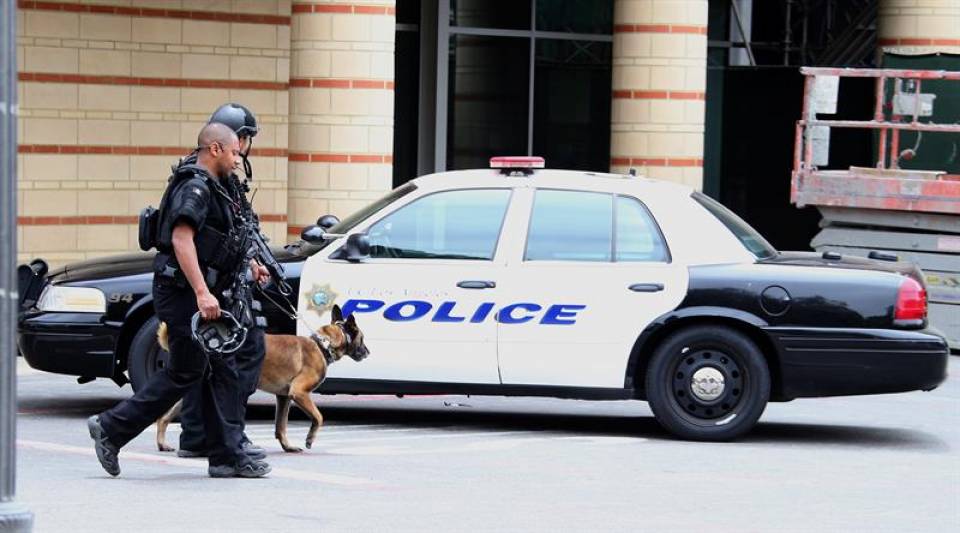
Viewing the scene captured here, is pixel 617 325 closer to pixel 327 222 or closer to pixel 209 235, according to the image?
pixel 327 222

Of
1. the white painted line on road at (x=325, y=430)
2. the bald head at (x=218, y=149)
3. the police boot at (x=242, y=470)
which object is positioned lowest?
the white painted line on road at (x=325, y=430)

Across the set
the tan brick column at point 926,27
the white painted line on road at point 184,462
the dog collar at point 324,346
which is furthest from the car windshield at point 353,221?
the tan brick column at point 926,27

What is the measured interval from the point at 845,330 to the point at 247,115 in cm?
370

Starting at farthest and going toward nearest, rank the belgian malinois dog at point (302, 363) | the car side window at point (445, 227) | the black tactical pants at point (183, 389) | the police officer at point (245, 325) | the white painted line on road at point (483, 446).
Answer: the car side window at point (445, 227)
the white painted line on road at point (483, 446)
the belgian malinois dog at point (302, 363)
the police officer at point (245, 325)
the black tactical pants at point (183, 389)

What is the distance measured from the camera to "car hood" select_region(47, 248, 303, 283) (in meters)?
10.7

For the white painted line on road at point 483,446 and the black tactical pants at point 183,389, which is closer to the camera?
the black tactical pants at point 183,389

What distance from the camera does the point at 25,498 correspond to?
802cm

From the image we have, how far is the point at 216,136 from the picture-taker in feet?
27.5

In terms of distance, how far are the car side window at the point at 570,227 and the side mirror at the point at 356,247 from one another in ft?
2.99

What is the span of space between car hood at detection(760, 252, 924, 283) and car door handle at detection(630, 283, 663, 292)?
0.67m

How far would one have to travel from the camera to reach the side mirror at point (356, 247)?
33.8 feet

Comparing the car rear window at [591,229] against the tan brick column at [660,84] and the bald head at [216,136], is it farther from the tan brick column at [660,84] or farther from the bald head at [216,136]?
the tan brick column at [660,84]

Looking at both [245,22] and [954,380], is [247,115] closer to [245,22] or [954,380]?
[954,380]

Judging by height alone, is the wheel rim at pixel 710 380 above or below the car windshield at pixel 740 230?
below
